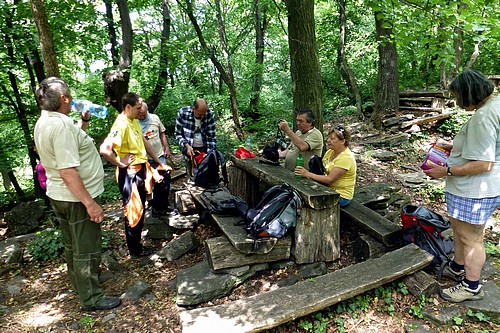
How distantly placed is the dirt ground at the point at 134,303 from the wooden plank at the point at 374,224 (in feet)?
0.93

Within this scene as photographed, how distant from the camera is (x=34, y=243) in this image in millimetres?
4426

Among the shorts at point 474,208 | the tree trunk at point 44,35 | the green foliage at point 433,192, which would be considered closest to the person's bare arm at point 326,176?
the shorts at point 474,208

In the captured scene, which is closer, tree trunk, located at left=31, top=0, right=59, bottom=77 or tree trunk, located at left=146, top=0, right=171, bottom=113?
tree trunk, located at left=31, top=0, right=59, bottom=77

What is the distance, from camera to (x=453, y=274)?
3.15 metres

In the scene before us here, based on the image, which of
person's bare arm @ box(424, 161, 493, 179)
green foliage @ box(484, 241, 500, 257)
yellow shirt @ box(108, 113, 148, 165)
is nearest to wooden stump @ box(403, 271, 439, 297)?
person's bare arm @ box(424, 161, 493, 179)

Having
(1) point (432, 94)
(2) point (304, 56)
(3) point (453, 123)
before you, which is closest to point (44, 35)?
(2) point (304, 56)

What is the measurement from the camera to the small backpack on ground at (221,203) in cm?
393

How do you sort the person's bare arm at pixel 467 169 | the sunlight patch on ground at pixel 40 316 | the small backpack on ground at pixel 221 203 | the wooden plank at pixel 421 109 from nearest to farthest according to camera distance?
the person's bare arm at pixel 467 169
the sunlight patch on ground at pixel 40 316
the small backpack on ground at pixel 221 203
the wooden plank at pixel 421 109

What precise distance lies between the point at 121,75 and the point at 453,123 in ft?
29.5

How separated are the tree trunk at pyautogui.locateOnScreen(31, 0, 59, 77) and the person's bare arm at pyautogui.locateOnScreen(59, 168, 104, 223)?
164 centimetres

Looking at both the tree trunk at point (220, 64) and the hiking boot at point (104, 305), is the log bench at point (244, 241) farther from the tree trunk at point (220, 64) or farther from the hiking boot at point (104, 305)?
the tree trunk at point (220, 64)

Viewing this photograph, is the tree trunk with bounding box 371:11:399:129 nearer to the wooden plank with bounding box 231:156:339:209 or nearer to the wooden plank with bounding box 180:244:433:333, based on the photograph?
the wooden plank with bounding box 231:156:339:209

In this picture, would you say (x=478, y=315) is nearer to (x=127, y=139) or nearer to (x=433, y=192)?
(x=433, y=192)

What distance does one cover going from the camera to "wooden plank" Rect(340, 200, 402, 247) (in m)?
3.53
